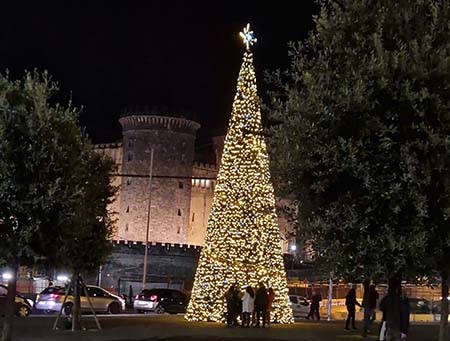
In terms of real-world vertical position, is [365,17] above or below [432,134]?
above

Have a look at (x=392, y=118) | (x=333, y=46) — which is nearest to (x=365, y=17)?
(x=333, y=46)

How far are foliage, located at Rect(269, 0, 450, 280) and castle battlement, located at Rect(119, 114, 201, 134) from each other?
66.5 m

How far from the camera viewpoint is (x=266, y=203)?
90.2ft

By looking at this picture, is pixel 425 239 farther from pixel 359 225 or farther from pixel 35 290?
pixel 35 290

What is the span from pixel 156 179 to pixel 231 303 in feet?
172

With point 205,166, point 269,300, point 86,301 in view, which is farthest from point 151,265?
point 269,300

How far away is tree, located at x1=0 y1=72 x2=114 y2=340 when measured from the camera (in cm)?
1548

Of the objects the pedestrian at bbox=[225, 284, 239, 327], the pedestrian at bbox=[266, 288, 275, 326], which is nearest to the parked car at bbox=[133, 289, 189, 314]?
the pedestrian at bbox=[266, 288, 275, 326]

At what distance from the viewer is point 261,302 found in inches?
1021

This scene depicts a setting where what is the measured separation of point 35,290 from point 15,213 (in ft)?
132

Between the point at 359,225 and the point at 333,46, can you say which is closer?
the point at 359,225

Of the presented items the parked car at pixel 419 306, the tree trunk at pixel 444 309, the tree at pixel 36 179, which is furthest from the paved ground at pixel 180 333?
the parked car at pixel 419 306

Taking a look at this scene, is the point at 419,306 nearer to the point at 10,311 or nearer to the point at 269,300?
the point at 269,300

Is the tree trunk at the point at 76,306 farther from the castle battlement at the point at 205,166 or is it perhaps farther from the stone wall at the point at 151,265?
the castle battlement at the point at 205,166
